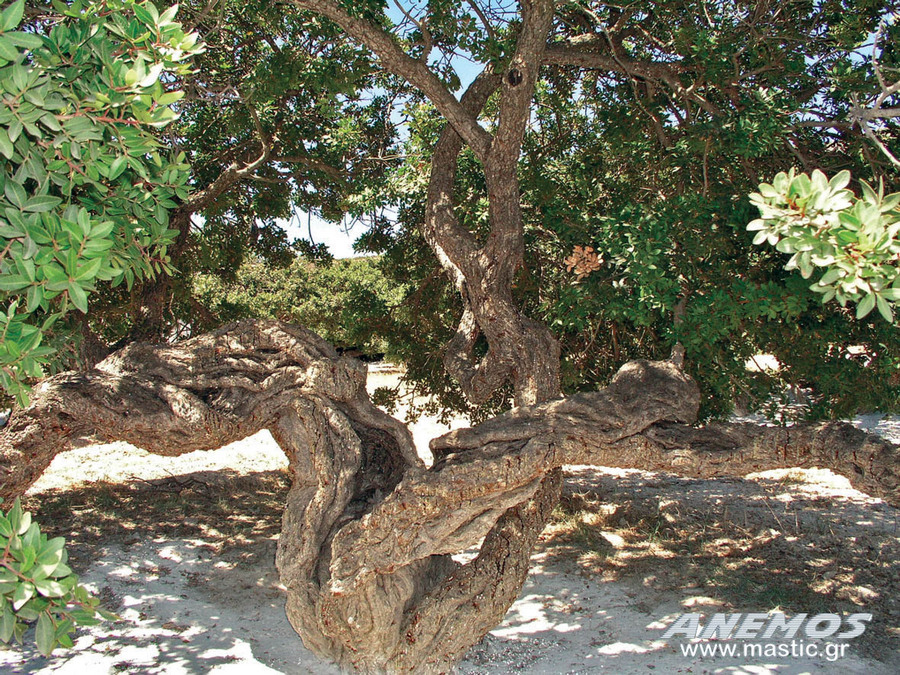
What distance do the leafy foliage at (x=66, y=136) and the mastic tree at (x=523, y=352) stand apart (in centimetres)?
218

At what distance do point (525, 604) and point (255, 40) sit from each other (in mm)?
6045

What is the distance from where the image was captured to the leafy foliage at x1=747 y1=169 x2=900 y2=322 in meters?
2.06

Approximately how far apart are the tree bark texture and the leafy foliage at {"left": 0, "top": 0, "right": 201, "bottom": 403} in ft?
6.72

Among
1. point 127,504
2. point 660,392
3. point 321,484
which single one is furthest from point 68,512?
point 660,392

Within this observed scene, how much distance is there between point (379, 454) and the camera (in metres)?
4.80

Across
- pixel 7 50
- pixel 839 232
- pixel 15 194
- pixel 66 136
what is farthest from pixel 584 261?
pixel 7 50

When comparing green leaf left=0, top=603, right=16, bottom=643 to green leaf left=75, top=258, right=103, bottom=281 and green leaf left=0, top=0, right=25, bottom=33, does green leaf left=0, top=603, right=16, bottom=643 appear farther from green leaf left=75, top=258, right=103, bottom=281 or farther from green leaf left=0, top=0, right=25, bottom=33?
green leaf left=0, top=0, right=25, bottom=33

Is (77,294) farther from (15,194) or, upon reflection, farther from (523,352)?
Result: (523,352)

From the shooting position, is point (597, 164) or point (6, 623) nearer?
point (6, 623)

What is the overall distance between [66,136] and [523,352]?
3446 millimetres

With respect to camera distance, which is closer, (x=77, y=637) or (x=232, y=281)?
(x=77, y=637)

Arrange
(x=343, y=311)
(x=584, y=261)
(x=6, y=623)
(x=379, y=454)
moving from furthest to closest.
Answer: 1. (x=343, y=311)
2. (x=379, y=454)
3. (x=584, y=261)
4. (x=6, y=623)

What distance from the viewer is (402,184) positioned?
221 inches

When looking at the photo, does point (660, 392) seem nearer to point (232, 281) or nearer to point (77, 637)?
point (77, 637)
